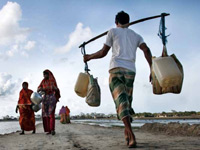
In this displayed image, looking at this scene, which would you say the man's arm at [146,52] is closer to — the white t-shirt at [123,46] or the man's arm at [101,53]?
the white t-shirt at [123,46]

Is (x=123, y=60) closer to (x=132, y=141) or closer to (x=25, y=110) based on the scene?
(x=132, y=141)

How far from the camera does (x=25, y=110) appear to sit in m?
9.04

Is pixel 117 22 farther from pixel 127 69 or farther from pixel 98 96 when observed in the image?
pixel 98 96

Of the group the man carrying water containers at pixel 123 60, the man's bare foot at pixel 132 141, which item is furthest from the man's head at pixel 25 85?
the man's bare foot at pixel 132 141

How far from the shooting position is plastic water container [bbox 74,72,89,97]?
16.4 feet

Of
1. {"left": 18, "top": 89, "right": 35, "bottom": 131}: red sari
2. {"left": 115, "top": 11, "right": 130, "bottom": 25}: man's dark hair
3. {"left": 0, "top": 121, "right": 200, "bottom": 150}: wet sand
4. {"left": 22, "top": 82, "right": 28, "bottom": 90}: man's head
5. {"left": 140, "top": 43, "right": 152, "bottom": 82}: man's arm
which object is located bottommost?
{"left": 0, "top": 121, "right": 200, "bottom": 150}: wet sand

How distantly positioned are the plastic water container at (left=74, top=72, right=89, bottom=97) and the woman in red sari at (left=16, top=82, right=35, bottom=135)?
4.38m

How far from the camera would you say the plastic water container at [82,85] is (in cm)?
500

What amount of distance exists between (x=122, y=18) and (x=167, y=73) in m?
1.04

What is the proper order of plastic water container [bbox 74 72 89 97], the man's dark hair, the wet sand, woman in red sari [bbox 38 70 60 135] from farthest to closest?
woman in red sari [bbox 38 70 60 135]
plastic water container [bbox 74 72 89 97]
the man's dark hair
the wet sand

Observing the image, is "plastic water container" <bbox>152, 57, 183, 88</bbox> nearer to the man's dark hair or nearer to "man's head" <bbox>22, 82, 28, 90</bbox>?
the man's dark hair

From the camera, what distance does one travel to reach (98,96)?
14.8 feet

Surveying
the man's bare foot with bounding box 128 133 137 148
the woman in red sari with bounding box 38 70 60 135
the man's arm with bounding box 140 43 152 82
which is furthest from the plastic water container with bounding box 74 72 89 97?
the woman in red sari with bounding box 38 70 60 135

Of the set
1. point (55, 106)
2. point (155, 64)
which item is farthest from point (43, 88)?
point (155, 64)
